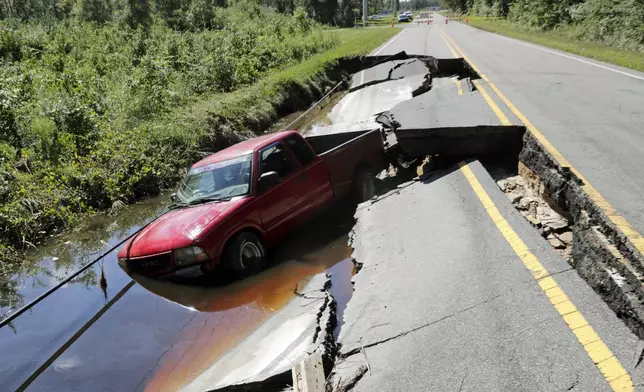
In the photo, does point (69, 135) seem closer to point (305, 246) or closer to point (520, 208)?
point (305, 246)

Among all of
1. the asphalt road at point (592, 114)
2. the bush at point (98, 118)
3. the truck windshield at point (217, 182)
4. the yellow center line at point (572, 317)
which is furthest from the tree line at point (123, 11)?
the yellow center line at point (572, 317)

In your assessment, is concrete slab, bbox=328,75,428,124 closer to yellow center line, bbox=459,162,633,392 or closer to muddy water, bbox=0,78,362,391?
muddy water, bbox=0,78,362,391

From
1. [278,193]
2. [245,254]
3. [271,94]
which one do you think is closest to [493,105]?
[278,193]

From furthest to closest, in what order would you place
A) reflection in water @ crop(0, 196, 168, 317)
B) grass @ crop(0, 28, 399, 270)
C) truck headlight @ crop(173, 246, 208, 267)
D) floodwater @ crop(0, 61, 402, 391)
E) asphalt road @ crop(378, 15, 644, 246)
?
grass @ crop(0, 28, 399, 270) → reflection in water @ crop(0, 196, 168, 317) → truck headlight @ crop(173, 246, 208, 267) → asphalt road @ crop(378, 15, 644, 246) → floodwater @ crop(0, 61, 402, 391)

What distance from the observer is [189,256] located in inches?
252

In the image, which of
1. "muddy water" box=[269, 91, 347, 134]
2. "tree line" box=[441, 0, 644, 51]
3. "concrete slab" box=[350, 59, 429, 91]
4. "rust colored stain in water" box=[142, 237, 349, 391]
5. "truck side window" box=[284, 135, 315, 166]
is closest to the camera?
"rust colored stain in water" box=[142, 237, 349, 391]

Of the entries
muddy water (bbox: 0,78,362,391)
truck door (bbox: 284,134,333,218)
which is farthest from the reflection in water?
truck door (bbox: 284,134,333,218)

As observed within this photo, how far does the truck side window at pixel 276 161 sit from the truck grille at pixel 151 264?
6.42 ft

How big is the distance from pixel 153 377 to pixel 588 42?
1013 inches

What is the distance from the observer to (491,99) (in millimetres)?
10297

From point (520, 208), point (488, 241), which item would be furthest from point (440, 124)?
point (488, 241)

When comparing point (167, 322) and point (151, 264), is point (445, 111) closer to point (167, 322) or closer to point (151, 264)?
point (151, 264)

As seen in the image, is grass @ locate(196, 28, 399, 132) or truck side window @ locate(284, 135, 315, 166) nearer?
truck side window @ locate(284, 135, 315, 166)

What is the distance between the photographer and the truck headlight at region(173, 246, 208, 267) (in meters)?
6.38
